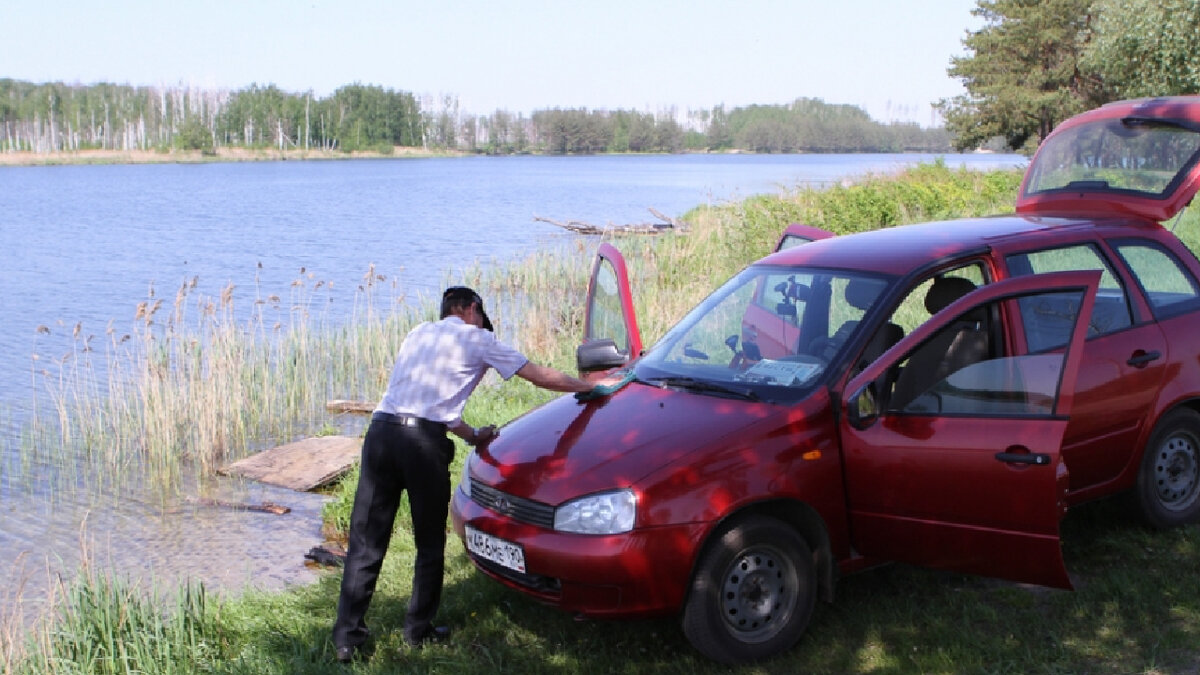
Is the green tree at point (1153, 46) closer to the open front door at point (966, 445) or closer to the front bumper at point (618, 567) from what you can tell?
the open front door at point (966, 445)

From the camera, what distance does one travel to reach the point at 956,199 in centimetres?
2909

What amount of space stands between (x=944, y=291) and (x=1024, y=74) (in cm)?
4990

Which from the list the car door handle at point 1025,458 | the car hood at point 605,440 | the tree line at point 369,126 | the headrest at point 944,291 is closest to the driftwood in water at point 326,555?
the car hood at point 605,440

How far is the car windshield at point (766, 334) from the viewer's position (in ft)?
17.4

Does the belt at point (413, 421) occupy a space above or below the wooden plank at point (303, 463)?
above

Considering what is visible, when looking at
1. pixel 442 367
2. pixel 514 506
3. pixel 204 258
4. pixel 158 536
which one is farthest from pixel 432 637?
pixel 204 258

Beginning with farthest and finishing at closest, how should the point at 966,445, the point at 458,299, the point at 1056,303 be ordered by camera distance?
the point at 458,299 < the point at 1056,303 < the point at 966,445

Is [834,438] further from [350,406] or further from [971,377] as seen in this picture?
[350,406]

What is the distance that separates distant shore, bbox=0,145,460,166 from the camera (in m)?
119

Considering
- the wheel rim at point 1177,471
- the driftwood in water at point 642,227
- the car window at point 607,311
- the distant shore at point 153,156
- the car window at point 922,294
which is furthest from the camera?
the distant shore at point 153,156

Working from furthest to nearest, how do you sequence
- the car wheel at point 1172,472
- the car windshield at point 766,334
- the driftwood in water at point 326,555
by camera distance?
1. the driftwood in water at point 326,555
2. the car wheel at point 1172,472
3. the car windshield at point 766,334

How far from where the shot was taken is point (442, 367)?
5199 mm

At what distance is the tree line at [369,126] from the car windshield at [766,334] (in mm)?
114154

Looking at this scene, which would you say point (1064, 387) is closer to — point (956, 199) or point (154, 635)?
point (154, 635)
